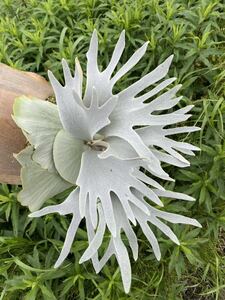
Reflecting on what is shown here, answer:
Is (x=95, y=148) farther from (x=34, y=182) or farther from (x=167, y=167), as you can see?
(x=167, y=167)

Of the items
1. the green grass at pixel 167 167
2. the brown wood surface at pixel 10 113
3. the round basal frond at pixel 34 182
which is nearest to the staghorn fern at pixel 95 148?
the round basal frond at pixel 34 182

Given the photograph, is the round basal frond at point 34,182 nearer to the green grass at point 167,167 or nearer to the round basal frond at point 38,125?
the round basal frond at point 38,125

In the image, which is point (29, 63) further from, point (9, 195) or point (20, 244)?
point (20, 244)

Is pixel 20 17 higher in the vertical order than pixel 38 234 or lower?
higher

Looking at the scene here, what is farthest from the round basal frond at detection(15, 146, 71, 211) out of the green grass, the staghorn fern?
the green grass

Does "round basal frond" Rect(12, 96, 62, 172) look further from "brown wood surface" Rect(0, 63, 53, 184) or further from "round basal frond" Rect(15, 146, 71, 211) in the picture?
"brown wood surface" Rect(0, 63, 53, 184)

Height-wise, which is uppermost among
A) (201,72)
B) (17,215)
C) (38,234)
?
(201,72)

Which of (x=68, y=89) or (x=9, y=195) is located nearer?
(x=68, y=89)

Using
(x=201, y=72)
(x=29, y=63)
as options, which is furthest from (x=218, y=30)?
(x=29, y=63)
